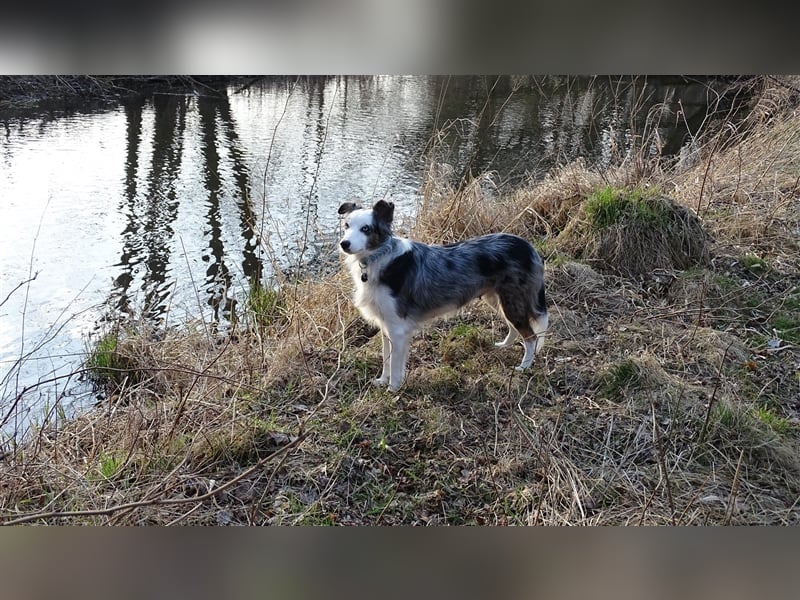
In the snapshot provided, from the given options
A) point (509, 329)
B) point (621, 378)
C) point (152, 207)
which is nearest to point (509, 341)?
point (509, 329)

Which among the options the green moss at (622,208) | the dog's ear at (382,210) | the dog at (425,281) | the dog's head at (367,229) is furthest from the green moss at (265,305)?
the green moss at (622,208)

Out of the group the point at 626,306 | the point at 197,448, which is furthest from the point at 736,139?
the point at 197,448

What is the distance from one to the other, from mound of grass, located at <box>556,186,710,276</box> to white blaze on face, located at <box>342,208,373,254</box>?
300 centimetres

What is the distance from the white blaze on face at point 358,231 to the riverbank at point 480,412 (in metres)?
0.92

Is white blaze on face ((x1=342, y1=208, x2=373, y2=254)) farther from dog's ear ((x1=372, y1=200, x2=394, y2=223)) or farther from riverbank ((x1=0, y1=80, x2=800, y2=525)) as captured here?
riverbank ((x1=0, y1=80, x2=800, y2=525))

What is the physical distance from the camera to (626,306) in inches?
209

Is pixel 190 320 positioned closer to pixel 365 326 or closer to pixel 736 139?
pixel 365 326

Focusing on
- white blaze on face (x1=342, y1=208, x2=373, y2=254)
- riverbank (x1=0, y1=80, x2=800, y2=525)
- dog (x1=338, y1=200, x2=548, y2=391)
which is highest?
white blaze on face (x1=342, y1=208, x2=373, y2=254)

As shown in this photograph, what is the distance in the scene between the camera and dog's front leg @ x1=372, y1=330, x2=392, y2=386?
14.2 feet

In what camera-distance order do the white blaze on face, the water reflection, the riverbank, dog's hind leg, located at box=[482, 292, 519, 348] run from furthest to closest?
the water reflection
dog's hind leg, located at box=[482, 292, 519, 348]
the white blaze on face
the riverbank

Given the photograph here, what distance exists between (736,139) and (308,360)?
23.7ft

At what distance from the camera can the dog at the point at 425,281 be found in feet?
13.6

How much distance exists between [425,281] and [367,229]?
66cm

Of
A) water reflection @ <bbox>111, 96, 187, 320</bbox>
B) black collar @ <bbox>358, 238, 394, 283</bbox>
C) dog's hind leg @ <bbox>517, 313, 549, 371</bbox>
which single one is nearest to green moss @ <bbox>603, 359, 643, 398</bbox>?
dog's hind leg @ <bbox>517, 313, 549, 371</bbox>
